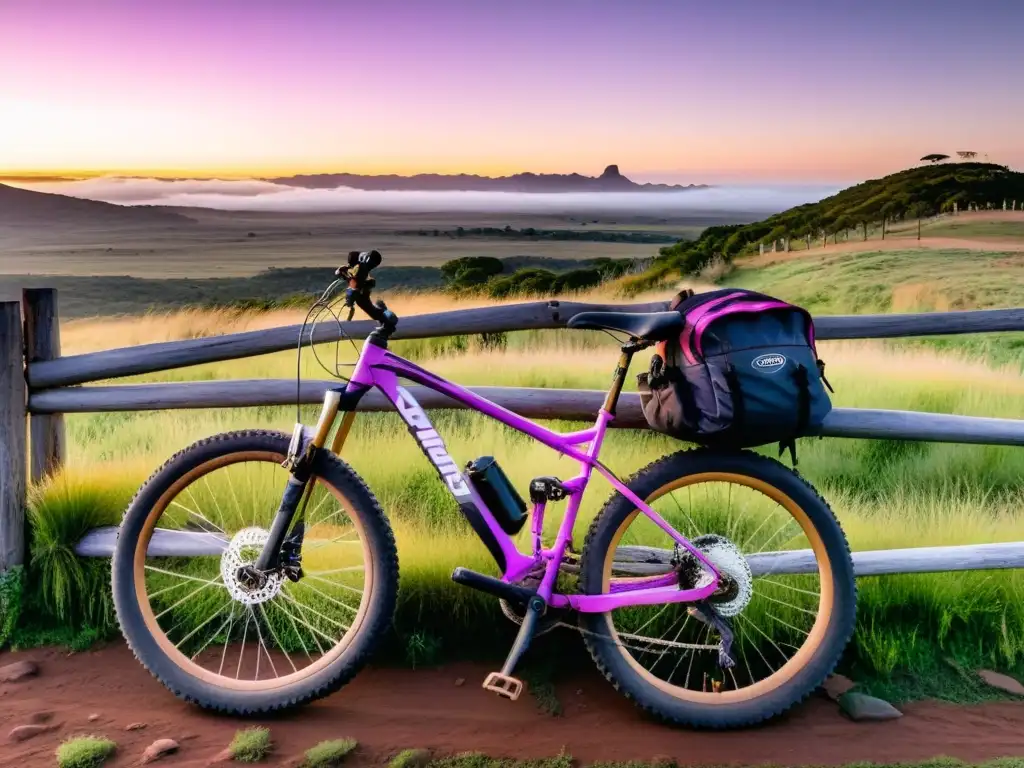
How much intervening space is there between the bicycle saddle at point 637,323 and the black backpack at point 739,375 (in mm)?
62

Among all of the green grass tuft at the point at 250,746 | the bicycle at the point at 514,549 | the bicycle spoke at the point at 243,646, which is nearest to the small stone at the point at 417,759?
the bicycle at the point at 514,549

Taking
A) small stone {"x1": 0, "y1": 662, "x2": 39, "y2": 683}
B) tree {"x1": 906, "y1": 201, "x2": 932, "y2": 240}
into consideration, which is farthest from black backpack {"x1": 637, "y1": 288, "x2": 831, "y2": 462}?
tree {"x1": 906, "y1": 201, "x2": 932, "y2": 240}

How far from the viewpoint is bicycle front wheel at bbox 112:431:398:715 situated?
8.89 ft

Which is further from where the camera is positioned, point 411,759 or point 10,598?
point 10,598

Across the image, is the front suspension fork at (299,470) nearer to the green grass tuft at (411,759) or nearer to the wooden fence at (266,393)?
the wooden fence at (266,393)

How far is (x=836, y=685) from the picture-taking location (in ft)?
9.98

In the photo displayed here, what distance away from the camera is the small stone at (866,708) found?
286 cm

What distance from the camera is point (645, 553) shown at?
10.3ft

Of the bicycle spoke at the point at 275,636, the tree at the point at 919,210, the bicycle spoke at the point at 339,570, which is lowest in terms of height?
the bicycle spoke at the point at 275,636

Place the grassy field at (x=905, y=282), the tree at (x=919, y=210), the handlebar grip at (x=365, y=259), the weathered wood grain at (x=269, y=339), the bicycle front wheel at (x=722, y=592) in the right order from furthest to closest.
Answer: the tree at (x=919, y=210) → the grassy field at (x=905, y=282) → the weathered wood grain at (x=269, y=339) → the bicycle front wheel at (x=722, y=592) → the handlebar grip at (x=365, y=259)

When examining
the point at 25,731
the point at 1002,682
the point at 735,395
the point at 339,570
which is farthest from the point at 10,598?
the point at 1002,682

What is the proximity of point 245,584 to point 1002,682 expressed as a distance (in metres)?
2.76

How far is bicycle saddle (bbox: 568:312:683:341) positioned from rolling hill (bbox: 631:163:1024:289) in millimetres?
3980

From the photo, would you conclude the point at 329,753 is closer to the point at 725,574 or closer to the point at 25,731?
the point at 25,731
